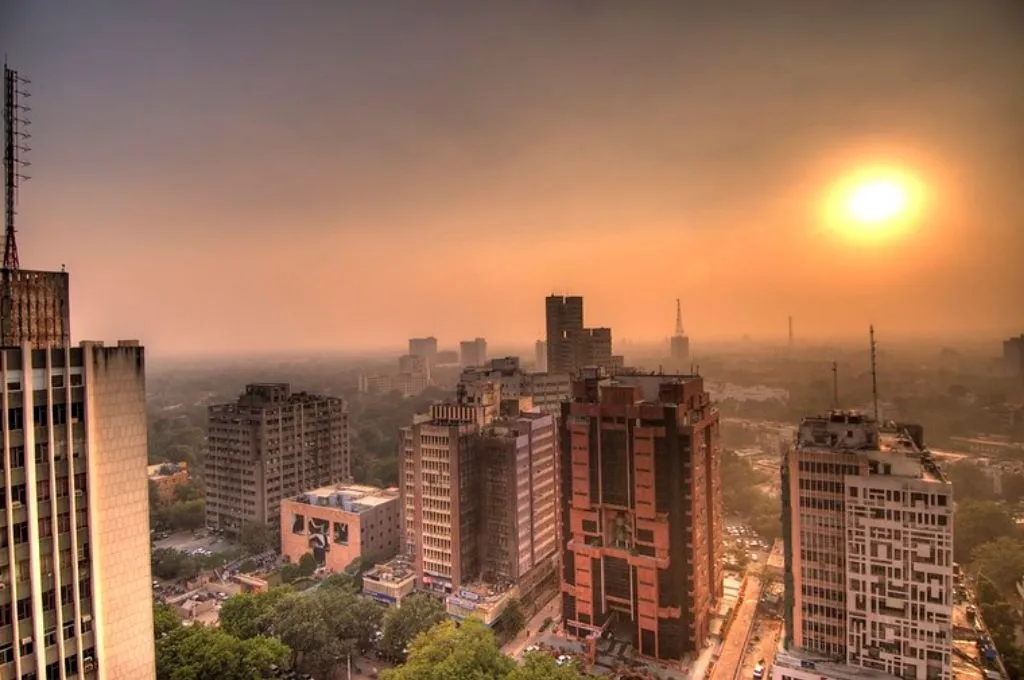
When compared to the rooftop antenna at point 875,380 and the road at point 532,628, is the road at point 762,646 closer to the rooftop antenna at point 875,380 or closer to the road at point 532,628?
the road at point 532,628

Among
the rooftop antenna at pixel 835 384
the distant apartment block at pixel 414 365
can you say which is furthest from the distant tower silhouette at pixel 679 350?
the distant apartment block at pixel 414 365

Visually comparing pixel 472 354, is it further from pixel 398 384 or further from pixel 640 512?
pixel 640 512

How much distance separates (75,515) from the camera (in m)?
6.47

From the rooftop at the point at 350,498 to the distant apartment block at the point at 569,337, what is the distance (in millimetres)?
14294

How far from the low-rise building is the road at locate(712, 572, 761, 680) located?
7459mm

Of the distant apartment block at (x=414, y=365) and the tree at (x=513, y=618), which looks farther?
the distant apartment block at (x=414, y=365)

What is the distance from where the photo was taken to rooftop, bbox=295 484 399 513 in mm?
17719

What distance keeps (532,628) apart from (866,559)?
307 inches

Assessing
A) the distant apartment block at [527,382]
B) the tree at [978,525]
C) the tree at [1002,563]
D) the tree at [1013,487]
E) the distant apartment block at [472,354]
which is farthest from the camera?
the distant apartment block at [472,354]

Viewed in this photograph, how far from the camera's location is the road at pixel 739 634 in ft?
40.6

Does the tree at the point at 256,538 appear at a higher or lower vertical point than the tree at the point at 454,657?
lower

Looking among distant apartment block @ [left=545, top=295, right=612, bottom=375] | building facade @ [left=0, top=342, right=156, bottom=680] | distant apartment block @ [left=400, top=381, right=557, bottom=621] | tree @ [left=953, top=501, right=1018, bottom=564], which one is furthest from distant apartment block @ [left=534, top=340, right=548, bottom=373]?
building facade @ [left=0, top=342, right=156, bottom=680]

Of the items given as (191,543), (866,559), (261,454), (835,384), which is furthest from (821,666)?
(191,543)

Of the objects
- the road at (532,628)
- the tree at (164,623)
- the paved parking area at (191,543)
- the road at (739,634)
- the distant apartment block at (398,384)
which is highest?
the distant apartment block at (398,384)
